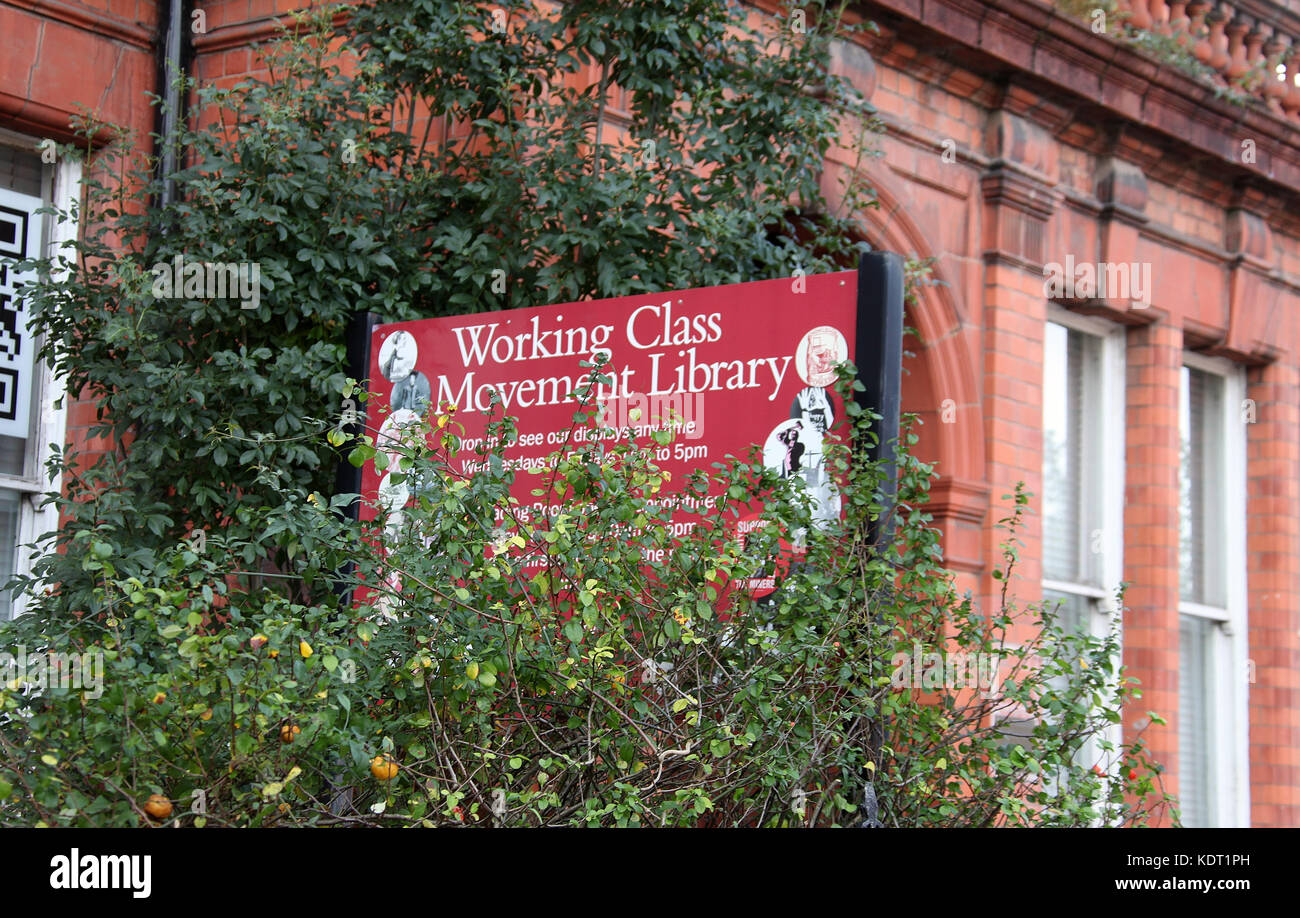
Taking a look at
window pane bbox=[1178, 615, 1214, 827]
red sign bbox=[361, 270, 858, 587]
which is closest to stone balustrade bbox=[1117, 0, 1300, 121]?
window pane bbox=[1178, 615, 1214, 827]

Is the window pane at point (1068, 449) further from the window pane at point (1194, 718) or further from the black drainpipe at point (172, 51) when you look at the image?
the black drainpipe at point (172, 51)

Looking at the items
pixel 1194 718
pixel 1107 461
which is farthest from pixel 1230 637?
pixel 1107 461

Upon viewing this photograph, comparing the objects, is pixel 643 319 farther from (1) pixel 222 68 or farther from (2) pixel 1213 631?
(2) pixel 1213 631

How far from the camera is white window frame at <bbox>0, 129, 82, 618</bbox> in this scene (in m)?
6.92

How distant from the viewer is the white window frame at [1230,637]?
10836 mm

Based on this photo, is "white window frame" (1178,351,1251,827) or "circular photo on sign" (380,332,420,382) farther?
"white window frame" (1178,351,1251,827)

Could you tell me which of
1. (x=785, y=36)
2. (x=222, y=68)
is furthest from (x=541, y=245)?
(x=222, y=68)

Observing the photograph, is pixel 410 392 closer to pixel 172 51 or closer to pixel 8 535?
pixel 8 535

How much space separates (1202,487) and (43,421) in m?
7.53

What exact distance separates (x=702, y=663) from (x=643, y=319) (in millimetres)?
1363

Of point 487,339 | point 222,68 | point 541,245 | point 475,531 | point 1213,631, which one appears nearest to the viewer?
point 475,531

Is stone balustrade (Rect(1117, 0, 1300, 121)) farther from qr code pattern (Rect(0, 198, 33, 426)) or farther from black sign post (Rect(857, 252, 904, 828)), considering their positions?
qr code pattern (Rect(0, 198, 33, 426))

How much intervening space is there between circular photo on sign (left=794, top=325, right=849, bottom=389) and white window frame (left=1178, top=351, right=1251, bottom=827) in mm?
6733
